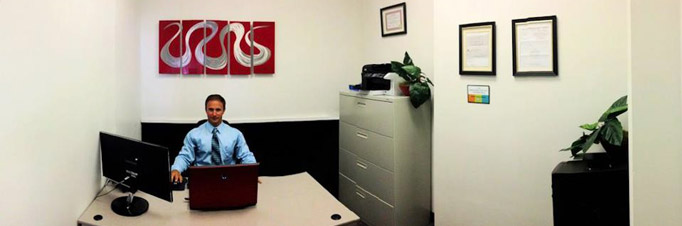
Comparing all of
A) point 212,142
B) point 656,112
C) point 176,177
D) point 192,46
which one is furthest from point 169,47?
point 656,112

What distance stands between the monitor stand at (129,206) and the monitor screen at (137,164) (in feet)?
0.21

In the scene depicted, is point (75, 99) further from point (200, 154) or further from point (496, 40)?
point (496, 40)

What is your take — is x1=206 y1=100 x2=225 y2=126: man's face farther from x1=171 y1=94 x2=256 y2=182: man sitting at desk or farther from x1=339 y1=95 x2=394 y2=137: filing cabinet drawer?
x1=339 y1=95 x2=394 y2=137: filing cabinet drawer

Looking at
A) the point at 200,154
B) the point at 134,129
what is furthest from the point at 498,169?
the point at 134,129

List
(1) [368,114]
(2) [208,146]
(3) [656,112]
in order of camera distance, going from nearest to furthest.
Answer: (3) [656,112] < (2) [208,146] < (1) [368,114]

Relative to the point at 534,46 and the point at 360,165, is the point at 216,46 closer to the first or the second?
the point at 360,165

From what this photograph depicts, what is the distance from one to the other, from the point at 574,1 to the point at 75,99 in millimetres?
2832

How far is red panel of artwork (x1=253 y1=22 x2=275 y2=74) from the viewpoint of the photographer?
14.4ft

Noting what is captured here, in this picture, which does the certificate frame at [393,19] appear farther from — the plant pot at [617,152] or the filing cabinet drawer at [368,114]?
the plant pot at [617,152]

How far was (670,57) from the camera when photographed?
1592 mm

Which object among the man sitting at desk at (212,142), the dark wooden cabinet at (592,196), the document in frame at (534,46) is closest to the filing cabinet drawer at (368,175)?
the man sitting at desk at (212,142)

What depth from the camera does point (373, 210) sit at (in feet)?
12.7

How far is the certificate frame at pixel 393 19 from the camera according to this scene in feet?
13.4

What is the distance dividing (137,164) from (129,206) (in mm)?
232
